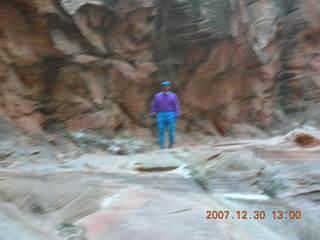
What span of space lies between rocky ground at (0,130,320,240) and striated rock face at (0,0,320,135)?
266cm

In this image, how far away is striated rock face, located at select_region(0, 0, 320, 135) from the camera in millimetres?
6156

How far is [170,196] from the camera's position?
2.90 meters

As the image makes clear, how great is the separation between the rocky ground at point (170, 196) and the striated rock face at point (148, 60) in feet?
8.73

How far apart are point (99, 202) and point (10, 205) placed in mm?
685

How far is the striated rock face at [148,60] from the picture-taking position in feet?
20.2

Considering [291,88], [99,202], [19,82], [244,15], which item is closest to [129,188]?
[99,202]

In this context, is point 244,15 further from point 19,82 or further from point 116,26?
point 19,82

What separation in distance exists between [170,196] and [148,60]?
5.29 meters

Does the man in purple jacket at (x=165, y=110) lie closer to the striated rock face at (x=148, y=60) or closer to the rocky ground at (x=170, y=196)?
the striated rock face at (x=148, y=60)

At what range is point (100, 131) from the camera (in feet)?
22.7
